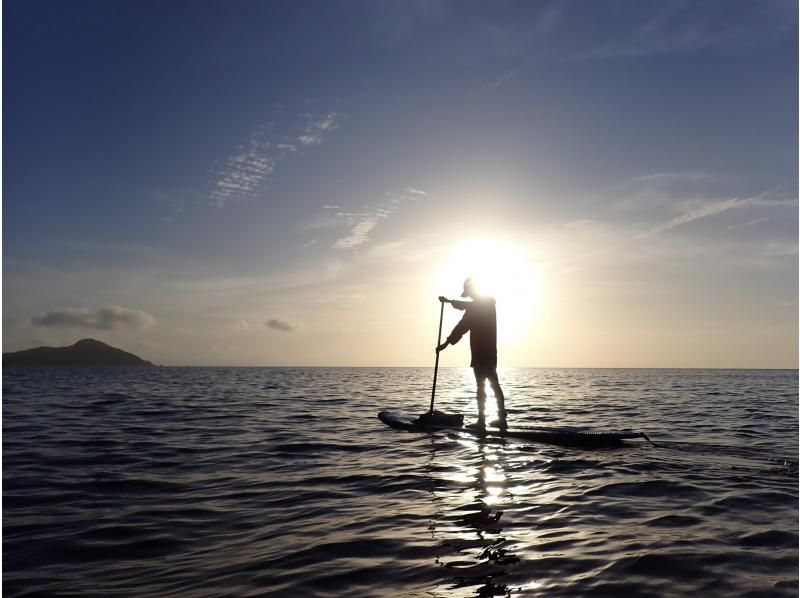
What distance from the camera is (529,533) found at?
5.70 meters

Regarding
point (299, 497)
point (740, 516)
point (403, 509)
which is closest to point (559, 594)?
point (403, 509)

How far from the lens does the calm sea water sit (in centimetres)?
461

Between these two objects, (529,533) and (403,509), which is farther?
(403,509)

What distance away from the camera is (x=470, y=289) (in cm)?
1372

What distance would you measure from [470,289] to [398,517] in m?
8.05

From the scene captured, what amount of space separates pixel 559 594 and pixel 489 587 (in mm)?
552

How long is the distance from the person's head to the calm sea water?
3596mm

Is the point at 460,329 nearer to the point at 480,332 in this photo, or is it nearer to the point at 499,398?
the point at 480,332

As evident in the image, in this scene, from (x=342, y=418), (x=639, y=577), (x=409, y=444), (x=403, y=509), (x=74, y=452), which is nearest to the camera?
(x=639, y=577)

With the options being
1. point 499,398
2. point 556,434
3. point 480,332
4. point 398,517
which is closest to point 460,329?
point 480,332

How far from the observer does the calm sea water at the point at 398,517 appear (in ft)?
15.1

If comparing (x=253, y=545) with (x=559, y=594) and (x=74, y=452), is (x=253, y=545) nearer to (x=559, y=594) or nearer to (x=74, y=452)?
(x=559, y=594)

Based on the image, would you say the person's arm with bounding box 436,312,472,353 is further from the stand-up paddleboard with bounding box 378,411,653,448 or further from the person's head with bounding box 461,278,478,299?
the stand-up paddleboard with bounding box 378,411,653,448

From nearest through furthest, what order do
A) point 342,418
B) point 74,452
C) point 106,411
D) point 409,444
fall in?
1. point 74,452
2. point 409,444
3. point 342,418
4. point 106,411
